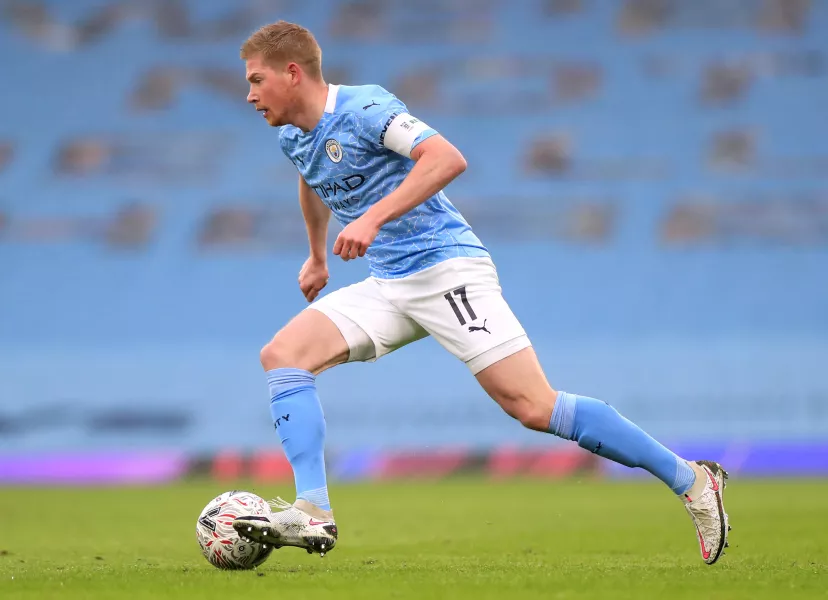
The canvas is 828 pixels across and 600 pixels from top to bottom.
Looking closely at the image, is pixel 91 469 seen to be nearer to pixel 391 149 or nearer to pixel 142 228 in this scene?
pixel 142 228

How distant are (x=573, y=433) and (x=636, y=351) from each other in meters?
12.2

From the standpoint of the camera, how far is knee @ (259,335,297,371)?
5.12 meters

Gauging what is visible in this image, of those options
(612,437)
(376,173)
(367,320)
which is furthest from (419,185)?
(612,437)

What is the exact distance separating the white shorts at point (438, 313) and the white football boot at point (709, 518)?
0.97m

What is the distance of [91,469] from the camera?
1555 centimetres

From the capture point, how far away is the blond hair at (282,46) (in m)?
5.05

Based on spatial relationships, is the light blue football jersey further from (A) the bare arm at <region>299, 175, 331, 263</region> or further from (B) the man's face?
(A) the bare arm at <region>299, 175, 331, 263</region>

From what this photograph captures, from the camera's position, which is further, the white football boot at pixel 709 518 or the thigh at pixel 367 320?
the thigh at pixel 367 320

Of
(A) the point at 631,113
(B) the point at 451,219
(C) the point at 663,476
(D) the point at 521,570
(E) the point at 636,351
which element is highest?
(A) the point at 631,113

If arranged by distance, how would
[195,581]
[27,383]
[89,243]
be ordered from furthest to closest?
[89,243] → [27,383] → [195,581]

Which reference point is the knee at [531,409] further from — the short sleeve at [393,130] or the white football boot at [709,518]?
the short sleeve at [393,130]

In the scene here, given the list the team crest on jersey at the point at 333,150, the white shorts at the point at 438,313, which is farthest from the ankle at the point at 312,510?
the team crest on jersey at the point at 333,150

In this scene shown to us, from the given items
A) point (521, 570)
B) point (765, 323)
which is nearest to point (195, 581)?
point (521, 570)

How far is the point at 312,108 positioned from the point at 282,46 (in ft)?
0.91
